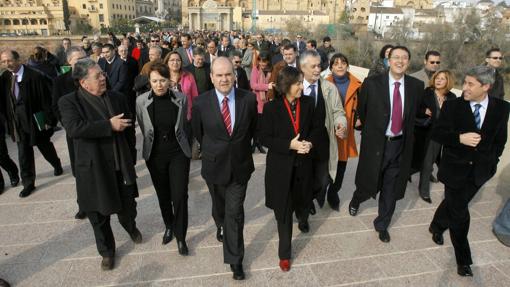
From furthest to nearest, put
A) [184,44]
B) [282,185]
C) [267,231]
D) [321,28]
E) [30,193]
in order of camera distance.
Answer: [321,28]
[184,44]
[30,193]
[267,231]
[282,185]

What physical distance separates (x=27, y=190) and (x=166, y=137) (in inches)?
110

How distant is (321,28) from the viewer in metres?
54.3

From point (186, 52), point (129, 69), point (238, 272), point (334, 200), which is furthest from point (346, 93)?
point (186, 52)

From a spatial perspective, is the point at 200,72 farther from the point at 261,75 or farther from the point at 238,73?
the point at 261,75

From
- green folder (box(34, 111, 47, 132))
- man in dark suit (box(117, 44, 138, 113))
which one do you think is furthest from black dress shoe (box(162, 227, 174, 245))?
man in dark suit (box(117, 44, 138, 113))

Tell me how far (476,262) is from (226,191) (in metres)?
2.46

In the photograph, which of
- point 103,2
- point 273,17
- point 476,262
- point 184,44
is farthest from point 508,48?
point 103,2

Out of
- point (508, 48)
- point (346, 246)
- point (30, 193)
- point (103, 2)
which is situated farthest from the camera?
point (103, 2)

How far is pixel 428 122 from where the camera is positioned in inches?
168

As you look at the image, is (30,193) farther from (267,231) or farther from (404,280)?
(404,280)

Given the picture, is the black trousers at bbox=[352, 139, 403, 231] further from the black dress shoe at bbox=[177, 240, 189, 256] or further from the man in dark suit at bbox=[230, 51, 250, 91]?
the man in dark suit at bbox=[230, 51, 250, 91]

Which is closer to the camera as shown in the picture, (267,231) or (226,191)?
(226,191)

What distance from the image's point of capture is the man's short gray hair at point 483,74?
269 centimetres

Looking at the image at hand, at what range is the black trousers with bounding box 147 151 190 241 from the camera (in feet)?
10.3
